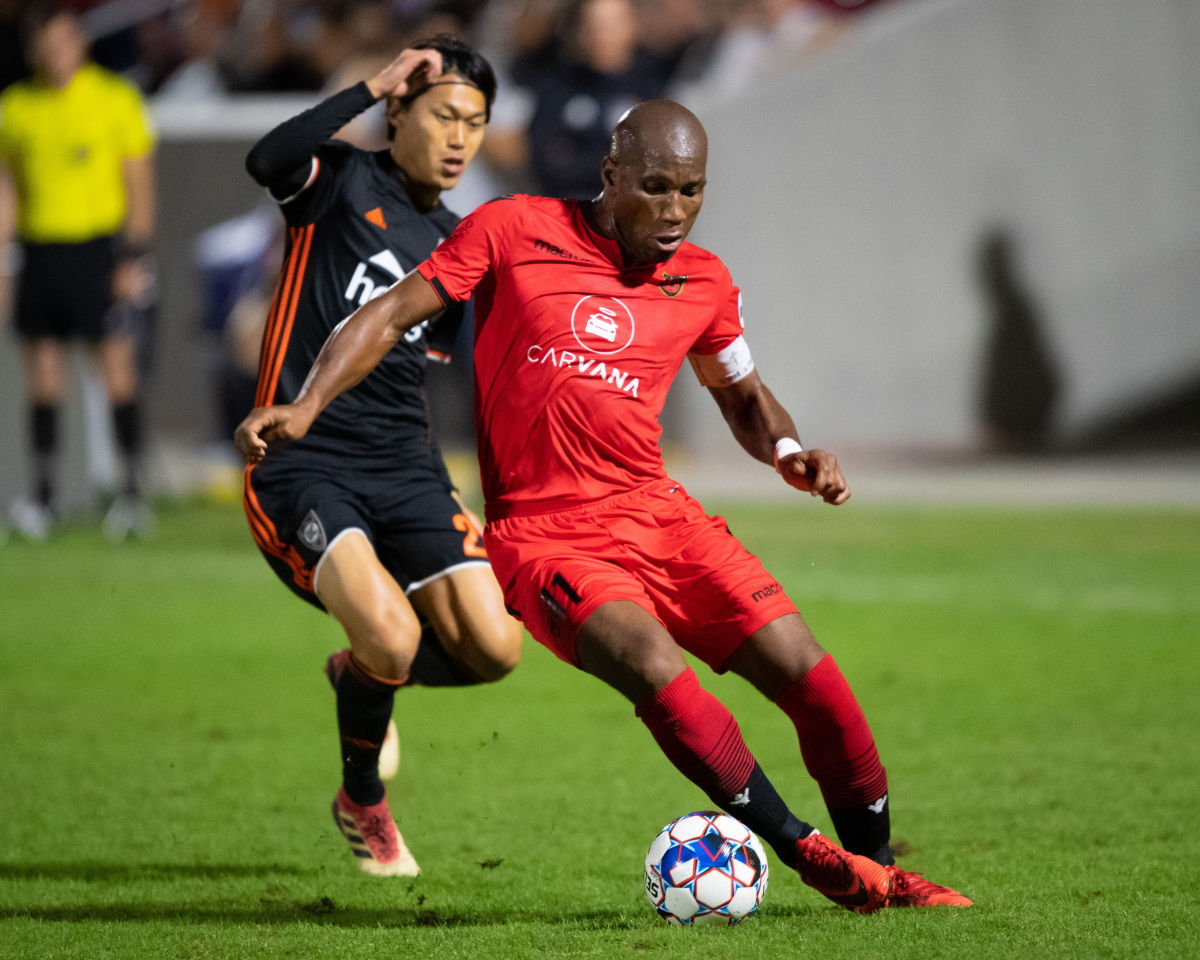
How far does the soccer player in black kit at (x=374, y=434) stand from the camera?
4.57 m

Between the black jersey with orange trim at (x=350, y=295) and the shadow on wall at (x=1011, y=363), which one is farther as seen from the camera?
the shadow on wall at (x=1011, y=363)

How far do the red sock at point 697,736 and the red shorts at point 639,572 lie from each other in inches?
9.5

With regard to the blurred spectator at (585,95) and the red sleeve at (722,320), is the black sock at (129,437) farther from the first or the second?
the red sleeve at (722,320)

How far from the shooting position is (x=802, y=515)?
41.1 ft

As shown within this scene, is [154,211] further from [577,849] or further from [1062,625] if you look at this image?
[577,849]

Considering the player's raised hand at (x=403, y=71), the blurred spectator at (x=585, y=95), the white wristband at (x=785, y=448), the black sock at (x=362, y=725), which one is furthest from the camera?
the blurred spectator at (x=585, y=95)

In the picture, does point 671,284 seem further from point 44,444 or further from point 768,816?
point 44,444

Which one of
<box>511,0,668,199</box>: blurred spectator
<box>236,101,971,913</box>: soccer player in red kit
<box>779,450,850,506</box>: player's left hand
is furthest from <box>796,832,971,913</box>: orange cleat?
<box>511,0,668,199</box>: blurred spectator

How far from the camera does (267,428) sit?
3.57m

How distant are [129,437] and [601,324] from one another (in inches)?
305

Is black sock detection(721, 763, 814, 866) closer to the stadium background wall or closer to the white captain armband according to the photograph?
the white captain armband

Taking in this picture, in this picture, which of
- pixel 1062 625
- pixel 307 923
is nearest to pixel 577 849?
pixel 307 923

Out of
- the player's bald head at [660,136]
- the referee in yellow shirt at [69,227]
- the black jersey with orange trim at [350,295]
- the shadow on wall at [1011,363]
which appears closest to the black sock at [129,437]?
the referee in yellow shirt at [69,227]

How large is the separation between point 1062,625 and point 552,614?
5006 mm
